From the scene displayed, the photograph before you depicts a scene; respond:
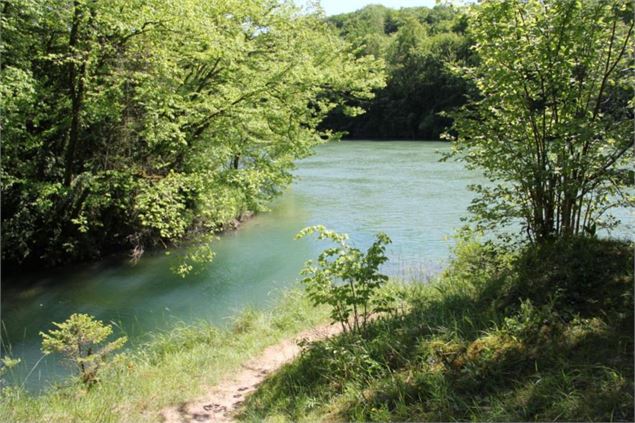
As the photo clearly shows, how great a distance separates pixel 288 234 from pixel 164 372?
31.1ft

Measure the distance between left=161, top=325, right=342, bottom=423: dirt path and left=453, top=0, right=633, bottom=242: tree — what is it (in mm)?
2617

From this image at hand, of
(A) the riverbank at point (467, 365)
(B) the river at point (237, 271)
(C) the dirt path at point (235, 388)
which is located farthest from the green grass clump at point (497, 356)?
(B) the river at point (237, 271)

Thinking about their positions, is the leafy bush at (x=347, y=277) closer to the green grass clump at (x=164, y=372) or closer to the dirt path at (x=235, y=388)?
the dirt path at (x=235, y=388)

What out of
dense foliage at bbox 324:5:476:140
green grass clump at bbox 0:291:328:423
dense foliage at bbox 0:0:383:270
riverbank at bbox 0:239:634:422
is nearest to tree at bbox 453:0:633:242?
riverbank at bbox 0:239:634:422

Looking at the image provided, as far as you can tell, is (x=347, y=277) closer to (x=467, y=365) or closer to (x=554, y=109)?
(x=467, y=365)

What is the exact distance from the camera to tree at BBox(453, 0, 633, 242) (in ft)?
15.1

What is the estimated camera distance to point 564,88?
4.94 m

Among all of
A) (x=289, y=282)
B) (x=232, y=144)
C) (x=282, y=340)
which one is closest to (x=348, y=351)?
(x=282, y=340)

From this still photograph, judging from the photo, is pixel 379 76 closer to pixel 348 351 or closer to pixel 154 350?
pixel 154 350

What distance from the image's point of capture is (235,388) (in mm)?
5406

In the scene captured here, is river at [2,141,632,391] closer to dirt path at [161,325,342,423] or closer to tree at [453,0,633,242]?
tree at [453,0,633,242]

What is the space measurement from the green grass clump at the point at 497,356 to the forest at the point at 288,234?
0.07 ft

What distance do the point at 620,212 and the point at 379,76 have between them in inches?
258

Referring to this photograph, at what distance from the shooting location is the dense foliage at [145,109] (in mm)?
8508
